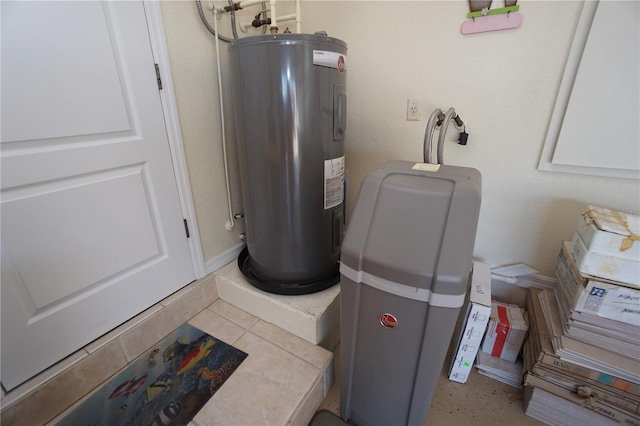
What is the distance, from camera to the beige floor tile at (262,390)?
100 cm

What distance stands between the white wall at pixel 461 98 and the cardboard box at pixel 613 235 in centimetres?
28

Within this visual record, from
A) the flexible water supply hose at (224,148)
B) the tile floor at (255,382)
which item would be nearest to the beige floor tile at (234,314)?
the tile floor at (255,382)

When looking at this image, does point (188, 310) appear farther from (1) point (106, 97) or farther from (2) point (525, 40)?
(2) point (525, 40)

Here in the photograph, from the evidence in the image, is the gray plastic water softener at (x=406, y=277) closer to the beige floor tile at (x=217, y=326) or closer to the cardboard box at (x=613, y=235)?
the cardboard box at (x=613, y=235)

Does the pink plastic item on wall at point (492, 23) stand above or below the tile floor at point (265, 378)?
above

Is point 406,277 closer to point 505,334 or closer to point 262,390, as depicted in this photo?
point 262,390

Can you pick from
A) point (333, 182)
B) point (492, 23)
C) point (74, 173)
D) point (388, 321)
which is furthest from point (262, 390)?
point (492, 23)

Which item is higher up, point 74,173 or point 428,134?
point 428,134

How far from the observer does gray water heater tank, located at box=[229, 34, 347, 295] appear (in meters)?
1.05

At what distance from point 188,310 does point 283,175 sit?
854 mm

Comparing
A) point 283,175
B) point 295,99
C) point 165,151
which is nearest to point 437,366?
point 283,175

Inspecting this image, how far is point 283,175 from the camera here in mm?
1177

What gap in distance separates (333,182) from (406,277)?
635 mm

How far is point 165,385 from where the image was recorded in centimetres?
111
